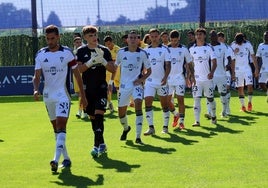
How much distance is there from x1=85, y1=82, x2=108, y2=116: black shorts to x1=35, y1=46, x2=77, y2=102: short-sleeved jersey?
1243 mm

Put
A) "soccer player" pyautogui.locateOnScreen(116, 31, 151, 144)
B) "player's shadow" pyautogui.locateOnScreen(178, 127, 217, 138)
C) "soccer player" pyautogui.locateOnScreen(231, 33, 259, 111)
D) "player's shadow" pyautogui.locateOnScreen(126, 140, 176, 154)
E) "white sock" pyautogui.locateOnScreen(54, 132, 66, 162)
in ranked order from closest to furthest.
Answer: "white sock" pyautogui.locateOnScreen(54, 132, 66, 162), "player's shadow" pyautogui.locateOnScreen(126, 140, 176, 154), "soccer player" pyautogui.locateOnScreen(116, 31, 151, 144), "player's shadow" pyautogui.locateOnScreen(178, 127, 217, 138), "soccer player" pyautogui.locateOnScreen(231, 33, 259, 111)

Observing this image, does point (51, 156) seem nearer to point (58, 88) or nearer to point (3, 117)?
point (58, 88)

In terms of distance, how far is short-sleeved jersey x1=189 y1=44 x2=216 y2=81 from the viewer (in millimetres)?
14344

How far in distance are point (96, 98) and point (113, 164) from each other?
1465 millimetres

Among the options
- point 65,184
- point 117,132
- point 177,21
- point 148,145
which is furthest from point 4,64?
point 65,184

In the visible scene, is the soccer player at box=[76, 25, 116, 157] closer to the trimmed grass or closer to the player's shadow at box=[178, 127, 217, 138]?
the trimmed grass

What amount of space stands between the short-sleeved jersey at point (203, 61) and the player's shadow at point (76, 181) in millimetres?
5888

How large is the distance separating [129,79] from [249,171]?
380cm

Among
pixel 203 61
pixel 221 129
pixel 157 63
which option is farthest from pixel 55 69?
pixel 203 61

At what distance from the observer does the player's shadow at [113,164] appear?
31.4ft

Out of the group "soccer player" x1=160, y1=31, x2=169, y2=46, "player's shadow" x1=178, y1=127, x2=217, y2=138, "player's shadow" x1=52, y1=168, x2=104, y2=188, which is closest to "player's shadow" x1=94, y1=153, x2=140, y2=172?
"player's shadow" x1=52, y1=168, x2=104, y2=188

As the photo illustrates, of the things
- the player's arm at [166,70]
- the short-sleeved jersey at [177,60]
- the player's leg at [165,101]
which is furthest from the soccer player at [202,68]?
the player's arm at [166,70]

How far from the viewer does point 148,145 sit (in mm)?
11836

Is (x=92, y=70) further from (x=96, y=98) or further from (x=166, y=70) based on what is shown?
(x=166, y=70)
